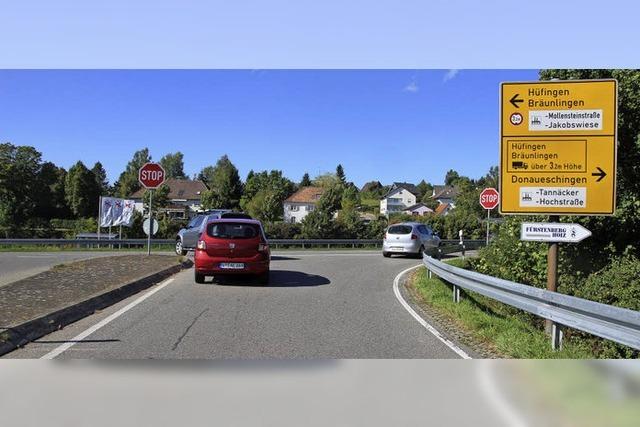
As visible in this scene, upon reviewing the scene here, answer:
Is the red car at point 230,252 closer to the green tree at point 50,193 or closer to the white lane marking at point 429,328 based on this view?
the white lane marking at point 429,328

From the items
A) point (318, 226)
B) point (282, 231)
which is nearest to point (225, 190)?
point (318, 226)

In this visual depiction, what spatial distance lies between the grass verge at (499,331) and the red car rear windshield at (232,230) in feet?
Result: 13.1

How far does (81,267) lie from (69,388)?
9906mm

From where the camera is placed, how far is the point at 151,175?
17531mm

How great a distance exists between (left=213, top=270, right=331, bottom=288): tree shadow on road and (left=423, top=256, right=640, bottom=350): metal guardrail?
4.80 m

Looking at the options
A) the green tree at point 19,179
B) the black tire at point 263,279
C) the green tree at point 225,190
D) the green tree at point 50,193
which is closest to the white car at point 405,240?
the black tire at point 263,279

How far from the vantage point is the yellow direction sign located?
815cm

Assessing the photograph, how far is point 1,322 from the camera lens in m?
7.38

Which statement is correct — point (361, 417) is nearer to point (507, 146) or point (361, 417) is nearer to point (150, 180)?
point (507, 146)

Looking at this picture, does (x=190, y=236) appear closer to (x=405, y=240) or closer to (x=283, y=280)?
(x=283, y=280)

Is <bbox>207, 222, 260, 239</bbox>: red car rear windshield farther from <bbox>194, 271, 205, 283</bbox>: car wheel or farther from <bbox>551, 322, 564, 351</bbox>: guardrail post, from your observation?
<bbox>551, 322, 564, 351</bbox>: guardrail post

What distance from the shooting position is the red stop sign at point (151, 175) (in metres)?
17.3

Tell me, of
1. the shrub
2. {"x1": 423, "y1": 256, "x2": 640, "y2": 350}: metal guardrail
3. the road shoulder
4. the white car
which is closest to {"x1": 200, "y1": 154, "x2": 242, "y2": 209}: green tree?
the shrub

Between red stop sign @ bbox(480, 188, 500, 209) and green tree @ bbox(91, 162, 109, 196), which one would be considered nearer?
red stop sign @ bbox(480, 188, 500, 209)
